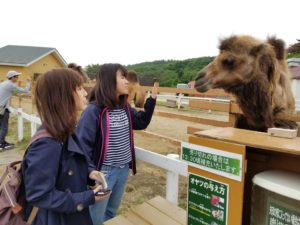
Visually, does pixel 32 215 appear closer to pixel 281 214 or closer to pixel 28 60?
pixel 281 214

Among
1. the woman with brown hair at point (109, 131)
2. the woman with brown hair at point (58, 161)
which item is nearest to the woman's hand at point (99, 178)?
the woman with brown hair at point (58, 161)

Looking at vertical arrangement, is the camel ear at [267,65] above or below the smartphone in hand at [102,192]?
above

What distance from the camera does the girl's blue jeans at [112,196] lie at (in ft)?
8.20

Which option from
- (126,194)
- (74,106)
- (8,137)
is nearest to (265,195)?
(74,106)

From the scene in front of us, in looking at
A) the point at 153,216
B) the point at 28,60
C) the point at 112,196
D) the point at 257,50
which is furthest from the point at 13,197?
the point at 28,60

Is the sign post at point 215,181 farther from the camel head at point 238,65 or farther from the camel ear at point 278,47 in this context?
the camel ear at point 278,47

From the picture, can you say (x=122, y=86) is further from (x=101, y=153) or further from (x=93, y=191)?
(x=93, y=191)

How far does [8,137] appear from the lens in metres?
9.39

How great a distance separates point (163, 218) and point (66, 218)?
26.6 inches

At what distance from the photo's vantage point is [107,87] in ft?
8.53

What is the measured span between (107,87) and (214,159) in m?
1.53

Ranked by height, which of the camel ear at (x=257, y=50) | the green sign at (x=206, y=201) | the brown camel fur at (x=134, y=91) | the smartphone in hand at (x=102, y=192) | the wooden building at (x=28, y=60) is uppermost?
the wooden building at (x=28, y=60)

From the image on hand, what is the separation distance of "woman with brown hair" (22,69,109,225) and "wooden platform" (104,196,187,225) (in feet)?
1.04

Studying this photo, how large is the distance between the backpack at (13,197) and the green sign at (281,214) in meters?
1.12
